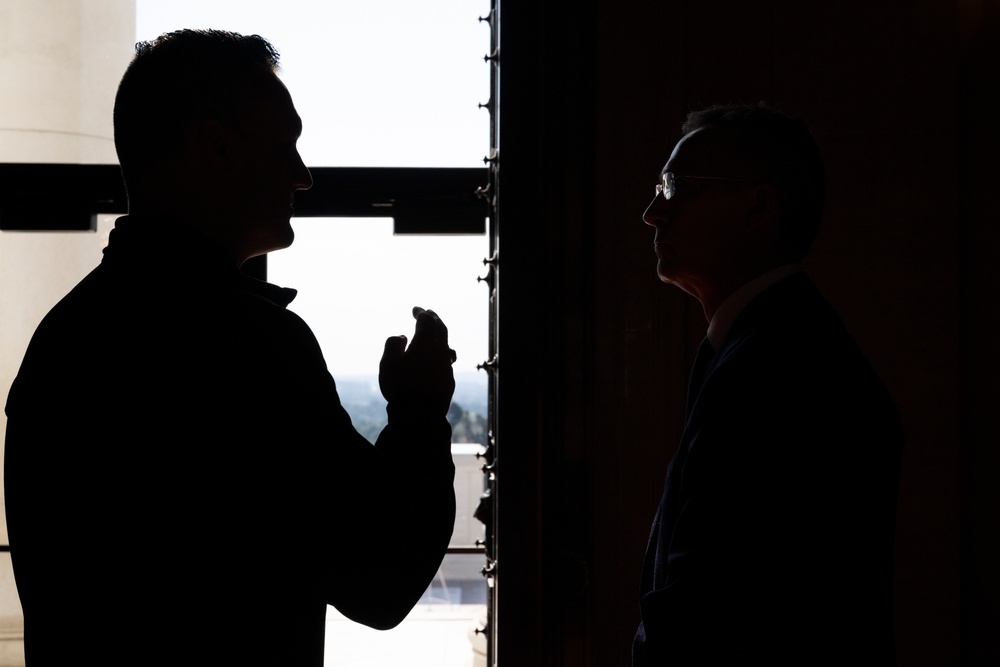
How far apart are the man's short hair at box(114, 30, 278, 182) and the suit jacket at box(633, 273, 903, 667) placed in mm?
715

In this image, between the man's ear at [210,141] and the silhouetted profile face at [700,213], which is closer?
the man's ear at [210,141]

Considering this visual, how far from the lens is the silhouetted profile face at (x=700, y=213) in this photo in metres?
1.18

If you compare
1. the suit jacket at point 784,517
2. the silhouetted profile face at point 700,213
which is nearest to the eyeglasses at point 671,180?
the silhouetted profile face at point 700,213

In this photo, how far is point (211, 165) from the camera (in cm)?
95

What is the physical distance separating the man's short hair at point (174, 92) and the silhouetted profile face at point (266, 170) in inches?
1.0

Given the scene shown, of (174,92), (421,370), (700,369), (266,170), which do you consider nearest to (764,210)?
(700,369)

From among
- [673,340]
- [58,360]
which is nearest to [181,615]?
[58,360]

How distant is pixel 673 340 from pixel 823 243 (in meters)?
0.40

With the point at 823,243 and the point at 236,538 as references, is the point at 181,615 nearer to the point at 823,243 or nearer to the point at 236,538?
the point at 236,538

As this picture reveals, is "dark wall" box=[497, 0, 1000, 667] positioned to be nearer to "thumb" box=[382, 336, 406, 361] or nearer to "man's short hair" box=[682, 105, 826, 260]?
→ "man's short hair" box=[682, 105, 826, 260]

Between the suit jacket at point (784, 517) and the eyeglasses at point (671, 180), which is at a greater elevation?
the eyeglasses at point (671, 180)

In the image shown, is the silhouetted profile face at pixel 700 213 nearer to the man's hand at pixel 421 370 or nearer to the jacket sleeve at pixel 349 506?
the man's hand at pixel 421 370

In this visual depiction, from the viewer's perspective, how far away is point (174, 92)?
0.94 m

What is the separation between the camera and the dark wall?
1.67m
